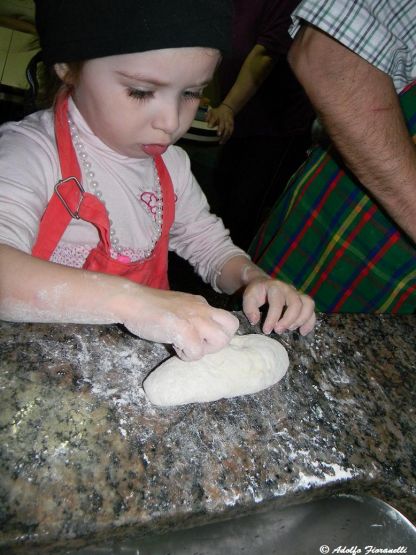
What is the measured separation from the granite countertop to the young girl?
0.25 feet

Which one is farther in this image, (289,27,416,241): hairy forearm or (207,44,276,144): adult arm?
(207,44,276,144): adult arm

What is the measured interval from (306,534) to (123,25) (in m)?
1.02

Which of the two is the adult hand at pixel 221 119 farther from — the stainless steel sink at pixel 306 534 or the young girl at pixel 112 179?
the stainless steel sink at pixel 306 534

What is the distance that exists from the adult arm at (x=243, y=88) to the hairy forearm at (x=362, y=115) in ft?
3.79

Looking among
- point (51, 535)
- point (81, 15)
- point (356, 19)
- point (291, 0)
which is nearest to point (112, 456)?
point (51, 535)

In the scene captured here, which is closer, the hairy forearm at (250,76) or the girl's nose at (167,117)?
the girl's nose at (167,117)

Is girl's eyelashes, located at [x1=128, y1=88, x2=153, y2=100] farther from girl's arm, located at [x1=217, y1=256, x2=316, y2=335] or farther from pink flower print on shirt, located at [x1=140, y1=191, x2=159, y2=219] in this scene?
girl's arm, located at [x1=217, y1=256, x2=316, y2=335]

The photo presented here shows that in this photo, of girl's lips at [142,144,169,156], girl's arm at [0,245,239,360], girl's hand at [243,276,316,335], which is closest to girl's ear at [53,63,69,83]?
girl's lips at [142,144,169,156]

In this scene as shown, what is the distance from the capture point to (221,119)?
83.7 inches

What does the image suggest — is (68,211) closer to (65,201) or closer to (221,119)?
(65,201)

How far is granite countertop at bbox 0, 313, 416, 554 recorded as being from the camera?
0.49 m

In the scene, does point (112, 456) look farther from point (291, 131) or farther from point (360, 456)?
point (291, 131)

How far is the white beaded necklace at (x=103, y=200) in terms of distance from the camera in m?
0.90

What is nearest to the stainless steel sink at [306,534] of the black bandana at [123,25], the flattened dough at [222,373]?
the flattened dough at [222,373]
